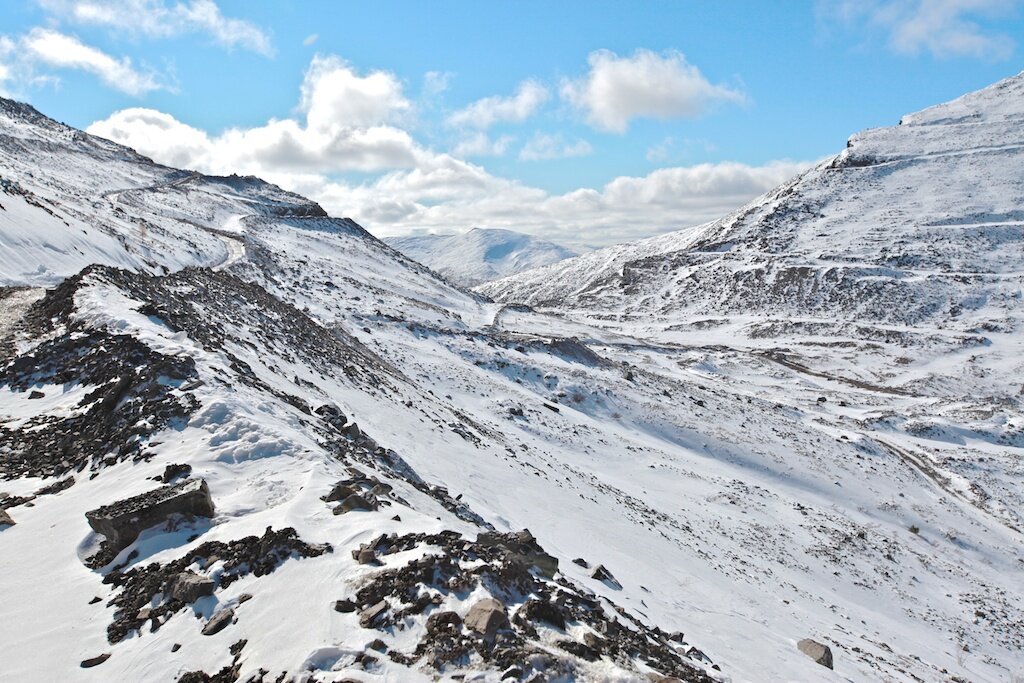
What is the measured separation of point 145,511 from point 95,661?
2.44 meters

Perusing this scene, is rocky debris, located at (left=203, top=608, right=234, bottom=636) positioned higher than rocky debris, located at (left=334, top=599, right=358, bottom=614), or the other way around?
rocky debris, located at (left=334, top=599, right=358, bottom=614)

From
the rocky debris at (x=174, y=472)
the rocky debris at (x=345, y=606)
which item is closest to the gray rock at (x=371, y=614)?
the rocky debris at (x=345, y=606)

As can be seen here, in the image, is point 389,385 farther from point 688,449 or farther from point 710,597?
point 688,449

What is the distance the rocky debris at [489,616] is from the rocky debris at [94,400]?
257 inches

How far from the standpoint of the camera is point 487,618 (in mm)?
6824

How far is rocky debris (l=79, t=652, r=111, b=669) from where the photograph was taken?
7123mm

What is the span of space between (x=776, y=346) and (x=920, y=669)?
70643mm

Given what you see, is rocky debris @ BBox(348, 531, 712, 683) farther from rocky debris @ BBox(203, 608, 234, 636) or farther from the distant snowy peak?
the distant snowy peak

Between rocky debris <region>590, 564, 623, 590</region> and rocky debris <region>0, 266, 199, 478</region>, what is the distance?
979cm

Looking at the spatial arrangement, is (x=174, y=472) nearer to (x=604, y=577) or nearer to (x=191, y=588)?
(x=191, y=588)

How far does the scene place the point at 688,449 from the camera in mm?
36531

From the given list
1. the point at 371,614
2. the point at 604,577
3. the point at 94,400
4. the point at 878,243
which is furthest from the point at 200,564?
the point at 878,243

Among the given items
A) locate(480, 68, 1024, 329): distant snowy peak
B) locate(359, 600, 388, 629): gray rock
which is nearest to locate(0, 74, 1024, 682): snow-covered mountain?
locate(359, 600, 388, 629): gray rock

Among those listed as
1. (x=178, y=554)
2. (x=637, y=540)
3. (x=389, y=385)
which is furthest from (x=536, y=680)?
(x=389, y=385)
